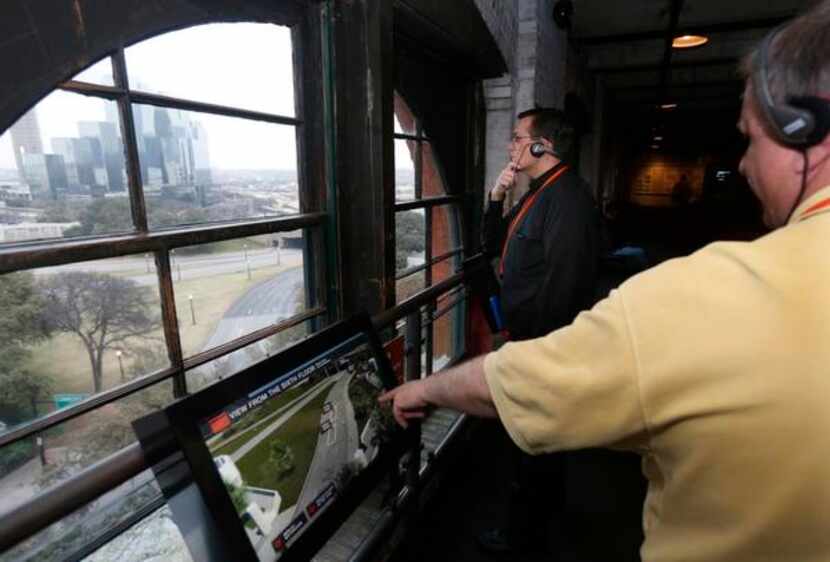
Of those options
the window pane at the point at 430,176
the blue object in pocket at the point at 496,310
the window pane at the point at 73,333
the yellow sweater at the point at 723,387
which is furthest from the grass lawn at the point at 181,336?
the blue object in pocket at the point at 496,310

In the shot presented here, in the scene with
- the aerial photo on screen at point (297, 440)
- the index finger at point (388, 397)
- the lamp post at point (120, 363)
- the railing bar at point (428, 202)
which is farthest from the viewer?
the railing bar at point (428, 202)

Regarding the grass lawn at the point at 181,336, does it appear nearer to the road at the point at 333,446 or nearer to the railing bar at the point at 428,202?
the road at the point at 333,446

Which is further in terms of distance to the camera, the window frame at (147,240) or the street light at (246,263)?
the street light at (246,263)

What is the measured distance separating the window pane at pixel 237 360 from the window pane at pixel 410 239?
0.85 m

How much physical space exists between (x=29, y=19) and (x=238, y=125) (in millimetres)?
565

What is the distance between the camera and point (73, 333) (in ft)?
3.43

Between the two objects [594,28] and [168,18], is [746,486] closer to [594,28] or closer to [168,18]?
[168,18]

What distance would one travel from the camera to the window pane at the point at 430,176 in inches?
105

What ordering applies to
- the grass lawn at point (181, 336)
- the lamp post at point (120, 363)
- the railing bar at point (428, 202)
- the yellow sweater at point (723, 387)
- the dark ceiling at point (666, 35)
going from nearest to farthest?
the yellow sweater at point (723, 387) → the grass lawn at point (181, 336) → the lamp post at point (120, 363) → the railing bar at point (428, 202) → the dark ceiling at point (666, 35)

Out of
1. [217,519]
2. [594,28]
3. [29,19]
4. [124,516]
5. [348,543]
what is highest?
[594,28]

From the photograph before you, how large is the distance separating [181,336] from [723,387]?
1.26 metres

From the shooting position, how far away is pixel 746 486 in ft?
2.20

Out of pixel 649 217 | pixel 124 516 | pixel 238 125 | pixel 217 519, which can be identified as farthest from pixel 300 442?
pixel 649 217

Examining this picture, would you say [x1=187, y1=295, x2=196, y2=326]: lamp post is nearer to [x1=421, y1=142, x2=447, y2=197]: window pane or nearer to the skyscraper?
the skyscraper
